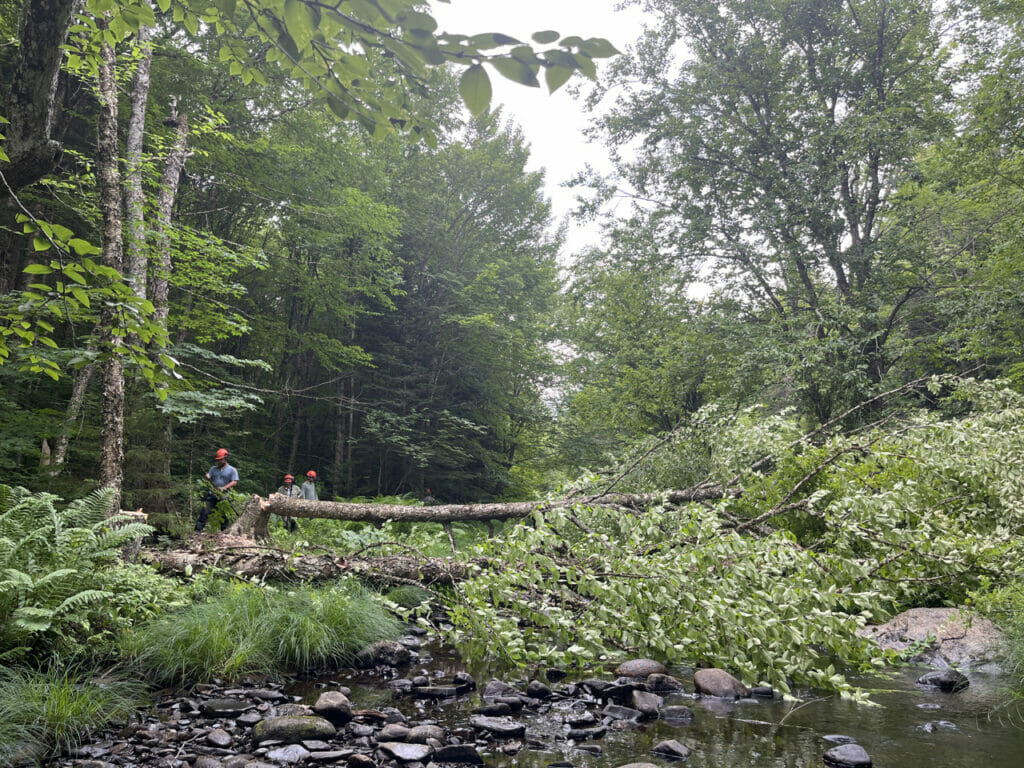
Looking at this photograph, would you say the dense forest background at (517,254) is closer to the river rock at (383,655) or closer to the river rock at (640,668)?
the river rock at (383,655)

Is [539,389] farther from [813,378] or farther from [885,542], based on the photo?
[885,542]

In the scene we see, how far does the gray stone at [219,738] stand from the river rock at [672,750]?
2706 millimetres

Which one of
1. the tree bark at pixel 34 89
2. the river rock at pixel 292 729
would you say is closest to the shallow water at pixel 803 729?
the river rock at pixel 292 729

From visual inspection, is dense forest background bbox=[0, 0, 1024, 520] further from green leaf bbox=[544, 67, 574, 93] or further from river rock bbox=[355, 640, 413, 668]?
green leaf bbox=[544, 67, 574, 93]

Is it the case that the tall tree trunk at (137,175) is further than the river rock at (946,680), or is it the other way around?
the tall tree trunk at (137,175)

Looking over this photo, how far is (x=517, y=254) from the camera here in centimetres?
2367

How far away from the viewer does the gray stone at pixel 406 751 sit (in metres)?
3.49

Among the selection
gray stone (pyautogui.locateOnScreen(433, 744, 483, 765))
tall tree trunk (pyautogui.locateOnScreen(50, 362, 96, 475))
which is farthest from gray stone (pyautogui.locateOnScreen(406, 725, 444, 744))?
tall tree trunk (pyautogui.locateOnScreen(50, 362, 96, 475))

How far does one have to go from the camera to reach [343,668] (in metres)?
5.64

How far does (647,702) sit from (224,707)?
316cm

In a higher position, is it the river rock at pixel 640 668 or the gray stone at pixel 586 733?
the gray stone at pixel 586 733

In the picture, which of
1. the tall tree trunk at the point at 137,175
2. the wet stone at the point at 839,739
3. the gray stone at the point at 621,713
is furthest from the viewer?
the tall tree trunk at the point at 137,175

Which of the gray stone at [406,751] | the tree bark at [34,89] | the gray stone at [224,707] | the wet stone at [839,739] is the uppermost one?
the tree bark at [34,89]

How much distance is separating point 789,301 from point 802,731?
14.0m
